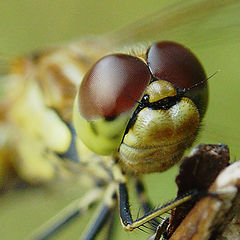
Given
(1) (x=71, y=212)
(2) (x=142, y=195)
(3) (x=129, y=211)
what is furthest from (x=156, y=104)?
(1) (x=71, y=212)

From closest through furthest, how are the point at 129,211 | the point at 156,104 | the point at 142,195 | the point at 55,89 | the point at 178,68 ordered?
1. the point at 156,104
2. the point at 178,68
3. the point at 129,211
4. the point at 55,89
5. the point at 142,195

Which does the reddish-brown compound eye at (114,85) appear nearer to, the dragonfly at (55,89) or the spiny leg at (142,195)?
the dragonfly at (55,89)

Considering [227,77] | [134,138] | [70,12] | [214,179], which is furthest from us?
[70,12]

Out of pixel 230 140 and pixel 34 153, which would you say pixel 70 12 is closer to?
pixel 34 153

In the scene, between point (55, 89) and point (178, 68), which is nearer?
point (178, 68)

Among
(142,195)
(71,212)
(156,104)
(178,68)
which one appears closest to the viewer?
(156,104)

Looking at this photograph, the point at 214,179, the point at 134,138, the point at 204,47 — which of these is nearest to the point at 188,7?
the point at 204,47

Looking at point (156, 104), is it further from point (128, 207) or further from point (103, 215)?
point (103, 215)
